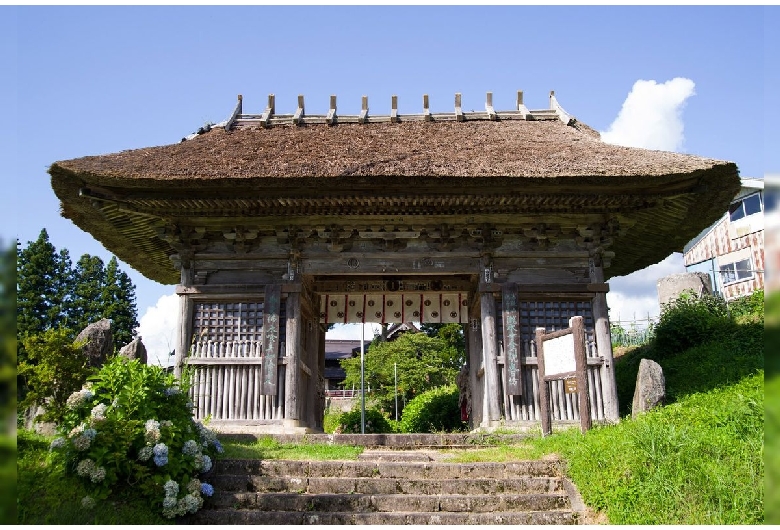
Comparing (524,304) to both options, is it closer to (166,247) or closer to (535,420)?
(535,420)

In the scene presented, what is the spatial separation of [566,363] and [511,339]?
2.42m

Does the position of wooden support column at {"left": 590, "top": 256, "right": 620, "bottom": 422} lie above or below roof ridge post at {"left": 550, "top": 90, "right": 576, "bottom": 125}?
below

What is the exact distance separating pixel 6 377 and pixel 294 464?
6339 mm

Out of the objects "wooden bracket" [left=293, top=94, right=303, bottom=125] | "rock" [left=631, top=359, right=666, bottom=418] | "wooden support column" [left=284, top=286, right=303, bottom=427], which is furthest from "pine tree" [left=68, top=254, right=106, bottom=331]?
"rock" [left=631, top=359, right=666, bottom=418]

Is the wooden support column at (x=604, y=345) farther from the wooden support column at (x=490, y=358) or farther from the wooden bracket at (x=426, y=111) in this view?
the wooden bracket at (x=426, y=111)

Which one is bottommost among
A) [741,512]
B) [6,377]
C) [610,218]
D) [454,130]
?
[741,512]

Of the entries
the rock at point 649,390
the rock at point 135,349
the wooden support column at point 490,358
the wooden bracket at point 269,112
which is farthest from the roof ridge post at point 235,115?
the rock at point 649,390

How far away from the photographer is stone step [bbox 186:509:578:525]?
6.27m

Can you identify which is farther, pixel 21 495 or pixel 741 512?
pixel 21 495

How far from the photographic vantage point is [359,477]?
7383 millimetres

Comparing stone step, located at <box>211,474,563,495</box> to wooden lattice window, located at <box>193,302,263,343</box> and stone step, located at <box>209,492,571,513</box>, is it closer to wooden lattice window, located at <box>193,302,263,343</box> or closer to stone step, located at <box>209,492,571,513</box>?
stone step, located at <box>209,492,571,513</box>

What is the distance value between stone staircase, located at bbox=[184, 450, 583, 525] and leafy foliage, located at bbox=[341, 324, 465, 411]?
24080 millimetres

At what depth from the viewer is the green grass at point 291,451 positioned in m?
8.24

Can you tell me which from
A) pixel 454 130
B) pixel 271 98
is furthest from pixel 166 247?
pixel 454 130
